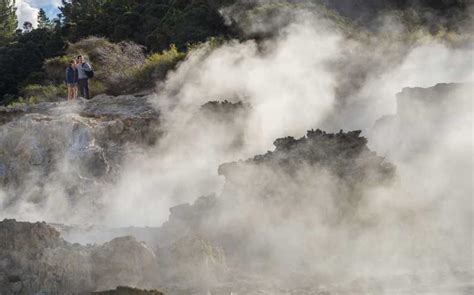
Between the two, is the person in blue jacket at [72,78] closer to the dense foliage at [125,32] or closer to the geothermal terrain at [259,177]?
the geothermal terrain at [259,177]

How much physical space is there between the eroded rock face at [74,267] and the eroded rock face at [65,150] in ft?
11.5

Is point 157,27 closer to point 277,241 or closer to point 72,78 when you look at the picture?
point 72,78

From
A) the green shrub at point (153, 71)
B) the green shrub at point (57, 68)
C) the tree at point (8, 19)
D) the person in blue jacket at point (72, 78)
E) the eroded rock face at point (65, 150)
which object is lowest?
the eroded rock face at point (65, 150)

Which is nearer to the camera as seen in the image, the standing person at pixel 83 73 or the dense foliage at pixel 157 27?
the standing person at pixel 83 73

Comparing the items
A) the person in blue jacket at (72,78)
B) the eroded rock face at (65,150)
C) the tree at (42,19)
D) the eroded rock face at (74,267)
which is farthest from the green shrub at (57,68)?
the tree at (42,19)

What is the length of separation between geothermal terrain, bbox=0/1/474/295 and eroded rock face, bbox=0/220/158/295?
14mm

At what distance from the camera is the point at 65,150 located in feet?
37.5

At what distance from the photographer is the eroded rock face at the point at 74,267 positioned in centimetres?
657

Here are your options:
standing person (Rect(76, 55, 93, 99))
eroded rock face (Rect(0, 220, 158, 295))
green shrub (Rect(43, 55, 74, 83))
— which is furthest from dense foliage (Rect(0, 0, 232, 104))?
eroded rock face (Rect(0, 220, 158, 295))

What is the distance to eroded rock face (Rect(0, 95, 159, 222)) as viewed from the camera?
1080 centimetres

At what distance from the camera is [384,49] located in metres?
14.2

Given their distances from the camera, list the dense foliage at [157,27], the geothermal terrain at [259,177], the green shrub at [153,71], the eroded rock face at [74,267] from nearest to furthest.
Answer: the eroded rock face at [74,267]
the geothermal terrain at [259,177]
the green shrub at [153,71]
the dense foliage at [157,27]

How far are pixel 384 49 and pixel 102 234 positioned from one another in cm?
812

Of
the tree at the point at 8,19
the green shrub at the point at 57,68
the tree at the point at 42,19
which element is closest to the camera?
the green shrub at the point at 57,68
